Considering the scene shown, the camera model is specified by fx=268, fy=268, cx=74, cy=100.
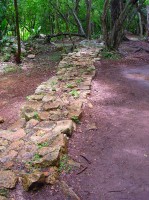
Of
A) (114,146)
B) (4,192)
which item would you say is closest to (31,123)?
(114,146)

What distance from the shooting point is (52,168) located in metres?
3.14

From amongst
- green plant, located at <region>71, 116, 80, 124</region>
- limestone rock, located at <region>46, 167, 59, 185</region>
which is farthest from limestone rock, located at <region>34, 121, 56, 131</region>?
limestone rock, located at <region>46, 167, 59, 185</region>

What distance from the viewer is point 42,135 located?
12.8 feet

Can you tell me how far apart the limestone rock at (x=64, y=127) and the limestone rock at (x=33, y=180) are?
42.4 inches

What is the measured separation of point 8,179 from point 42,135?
3.47 feet

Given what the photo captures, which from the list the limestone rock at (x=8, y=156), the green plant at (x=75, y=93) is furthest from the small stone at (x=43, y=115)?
the green plant at (x=75, y=93)

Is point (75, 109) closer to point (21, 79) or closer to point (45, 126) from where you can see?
point (45, 126)

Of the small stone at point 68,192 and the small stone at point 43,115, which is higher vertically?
the small stone at point 43,115

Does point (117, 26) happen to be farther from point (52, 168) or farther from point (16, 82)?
point (52, 168)

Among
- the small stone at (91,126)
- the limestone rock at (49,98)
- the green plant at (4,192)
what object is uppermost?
the limestone rock at (49,98)

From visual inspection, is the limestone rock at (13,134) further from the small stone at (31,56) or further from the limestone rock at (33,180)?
Result: the small stone at (31,56)

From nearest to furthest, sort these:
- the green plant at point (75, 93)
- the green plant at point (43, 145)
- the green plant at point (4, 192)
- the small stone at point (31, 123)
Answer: the green plant at point (4, 192)
the green plant at point (43, 145)
the small stone at point (31, 123)
the green plant at point (75, 93)

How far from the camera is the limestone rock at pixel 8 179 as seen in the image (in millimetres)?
2852

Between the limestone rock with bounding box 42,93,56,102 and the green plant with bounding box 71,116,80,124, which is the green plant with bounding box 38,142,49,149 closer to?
the green plant with bounding box 71,116,80,124
